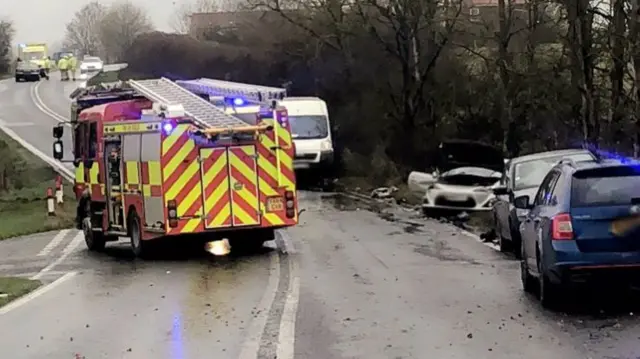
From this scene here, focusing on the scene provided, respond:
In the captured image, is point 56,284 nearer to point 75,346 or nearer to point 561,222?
point 75,346

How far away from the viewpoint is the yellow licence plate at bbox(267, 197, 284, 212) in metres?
19.5

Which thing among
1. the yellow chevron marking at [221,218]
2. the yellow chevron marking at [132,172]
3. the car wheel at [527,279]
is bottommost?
the car wheel at [527,279]

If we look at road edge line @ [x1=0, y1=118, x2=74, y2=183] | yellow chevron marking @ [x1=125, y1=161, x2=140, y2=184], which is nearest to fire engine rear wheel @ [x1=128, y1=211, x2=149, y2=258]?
yellow chevron marking @ [x1=125, y1=161, x2=140, y2=184]

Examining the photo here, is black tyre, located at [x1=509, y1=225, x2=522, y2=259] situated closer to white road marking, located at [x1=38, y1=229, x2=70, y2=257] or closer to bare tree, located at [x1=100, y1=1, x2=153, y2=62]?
white road marking, located at [x1=38, y1=229, x2=70, y2=257]

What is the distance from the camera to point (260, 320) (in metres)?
11.8

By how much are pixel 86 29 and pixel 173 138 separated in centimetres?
13602

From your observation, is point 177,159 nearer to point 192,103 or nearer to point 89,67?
point 192,103

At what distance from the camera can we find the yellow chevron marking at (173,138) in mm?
19031

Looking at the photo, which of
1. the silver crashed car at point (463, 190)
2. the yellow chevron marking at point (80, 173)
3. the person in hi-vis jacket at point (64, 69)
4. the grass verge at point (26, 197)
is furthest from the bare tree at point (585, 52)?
the person in hi-vis jacket at point (64, 69)

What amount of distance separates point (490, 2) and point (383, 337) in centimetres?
4059

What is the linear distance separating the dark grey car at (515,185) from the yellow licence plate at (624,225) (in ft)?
20.5

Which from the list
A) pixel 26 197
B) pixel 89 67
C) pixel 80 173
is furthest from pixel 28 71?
pixel 80 173

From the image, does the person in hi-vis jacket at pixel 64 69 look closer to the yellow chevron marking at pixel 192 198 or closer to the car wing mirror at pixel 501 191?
the yellow chevron marking at pixel 192 198

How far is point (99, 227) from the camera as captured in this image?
72.3 feet
